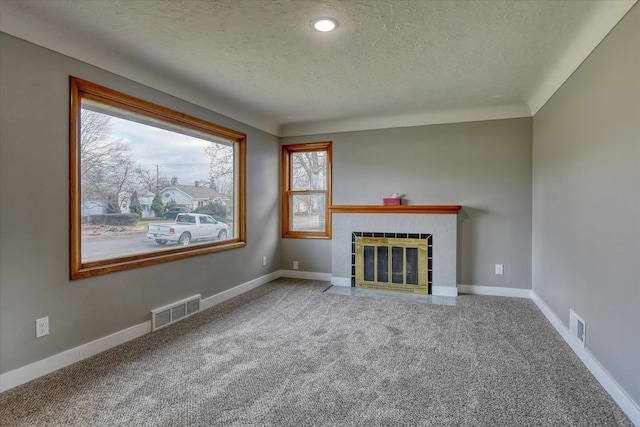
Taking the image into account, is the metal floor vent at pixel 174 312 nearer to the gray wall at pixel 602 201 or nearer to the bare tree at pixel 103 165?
the bare tree at pixel 103 165

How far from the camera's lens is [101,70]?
2607 millimetres

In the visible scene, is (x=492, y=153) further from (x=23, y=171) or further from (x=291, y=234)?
(x=23, y=171)

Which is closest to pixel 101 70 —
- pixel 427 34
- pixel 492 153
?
pixel 427 34

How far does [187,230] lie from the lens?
11.8ft

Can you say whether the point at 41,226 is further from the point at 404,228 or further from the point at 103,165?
the point at 404,228

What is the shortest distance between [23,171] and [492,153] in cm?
463

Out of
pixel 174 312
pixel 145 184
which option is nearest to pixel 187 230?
pixel 145 184

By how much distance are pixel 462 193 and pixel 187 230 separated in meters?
3.42

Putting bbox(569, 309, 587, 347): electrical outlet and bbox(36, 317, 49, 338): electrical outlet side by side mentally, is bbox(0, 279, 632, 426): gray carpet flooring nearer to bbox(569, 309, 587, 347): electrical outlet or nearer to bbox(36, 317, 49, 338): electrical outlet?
bbox(569, 309, 587, 347): electrical outlet

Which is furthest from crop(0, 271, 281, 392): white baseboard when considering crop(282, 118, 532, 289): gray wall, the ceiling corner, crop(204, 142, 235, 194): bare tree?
the ceiling corner

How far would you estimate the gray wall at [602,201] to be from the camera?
71.6 inches

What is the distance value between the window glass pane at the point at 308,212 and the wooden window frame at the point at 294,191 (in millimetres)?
58

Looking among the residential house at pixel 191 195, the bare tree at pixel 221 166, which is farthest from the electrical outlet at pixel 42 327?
the bare tree at pixel 221 166

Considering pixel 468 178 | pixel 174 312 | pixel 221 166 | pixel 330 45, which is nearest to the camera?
pixel 330 45
